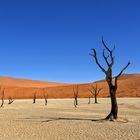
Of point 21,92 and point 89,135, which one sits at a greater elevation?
point 21,92

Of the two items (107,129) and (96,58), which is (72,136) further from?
(96,58)

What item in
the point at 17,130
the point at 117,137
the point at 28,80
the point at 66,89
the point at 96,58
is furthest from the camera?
the point at 28,80

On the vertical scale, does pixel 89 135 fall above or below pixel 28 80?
below

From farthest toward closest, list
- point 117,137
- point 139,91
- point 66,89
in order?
point 66,89 < point 139,91 < point 117,137

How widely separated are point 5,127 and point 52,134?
11.5 feet

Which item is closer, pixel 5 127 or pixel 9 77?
pixel 5 127

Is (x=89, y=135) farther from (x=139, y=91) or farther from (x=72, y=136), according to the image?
(x=139, y=91)

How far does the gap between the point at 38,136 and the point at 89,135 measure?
225 centimetres

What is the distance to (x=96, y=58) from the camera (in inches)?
926

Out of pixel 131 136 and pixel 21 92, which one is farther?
pixel 21 92

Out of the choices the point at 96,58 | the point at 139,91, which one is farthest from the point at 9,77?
the point at 96,58

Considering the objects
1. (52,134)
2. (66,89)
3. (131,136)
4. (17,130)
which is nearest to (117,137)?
(131,136)

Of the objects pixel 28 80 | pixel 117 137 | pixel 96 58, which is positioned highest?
pixel 28 80

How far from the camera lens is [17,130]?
1756 cm
